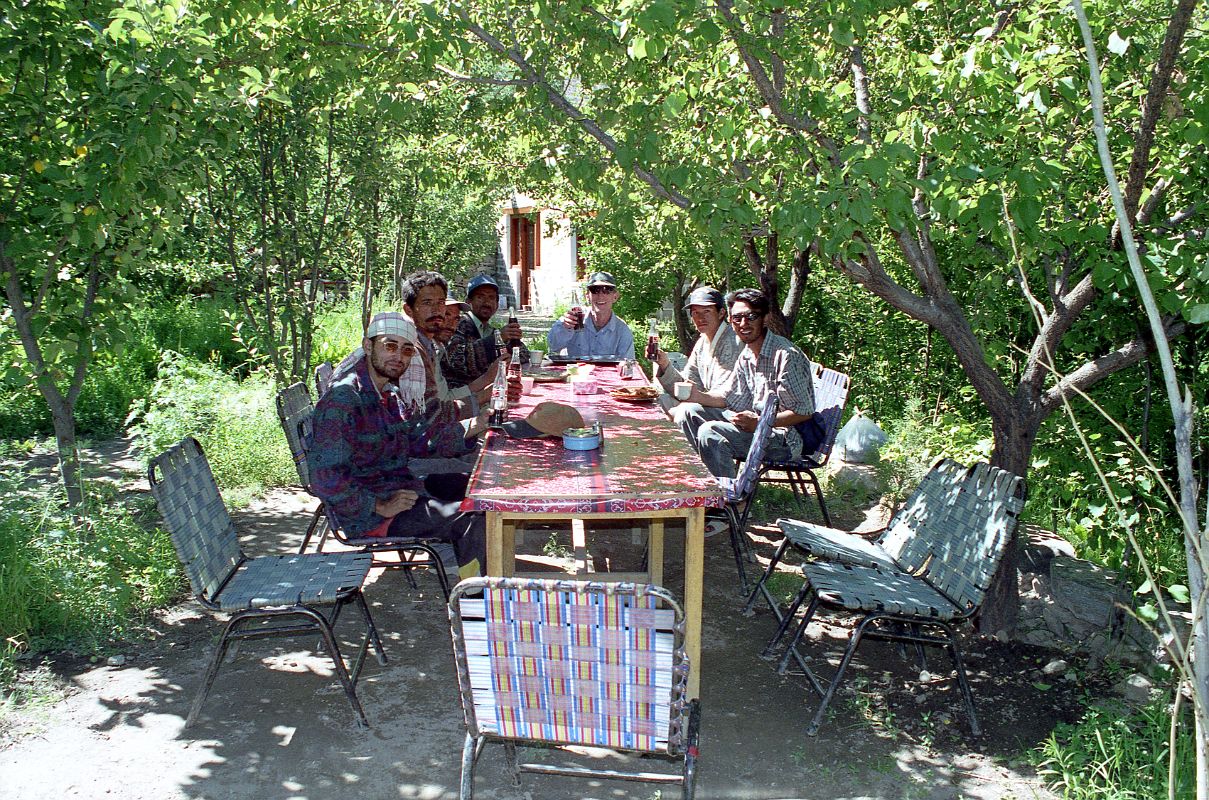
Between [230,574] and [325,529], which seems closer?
[230,574]

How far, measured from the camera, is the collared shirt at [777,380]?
18.3 feet

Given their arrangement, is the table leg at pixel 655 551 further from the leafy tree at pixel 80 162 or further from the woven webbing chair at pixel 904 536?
the leafy tree at pixel 80 162

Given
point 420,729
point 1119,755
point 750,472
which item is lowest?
point 420,729

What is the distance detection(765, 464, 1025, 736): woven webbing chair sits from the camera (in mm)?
3541

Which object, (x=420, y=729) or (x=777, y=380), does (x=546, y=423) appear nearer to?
(x=420, y=729)

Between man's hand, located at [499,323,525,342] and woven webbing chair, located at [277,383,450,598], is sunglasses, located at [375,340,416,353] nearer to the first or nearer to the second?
woven webbing chair, located at [277,383,450,598]

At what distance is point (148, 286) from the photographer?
11.2 m

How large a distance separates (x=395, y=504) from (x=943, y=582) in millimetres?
2268

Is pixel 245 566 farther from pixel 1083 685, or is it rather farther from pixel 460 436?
pixel 1083 685

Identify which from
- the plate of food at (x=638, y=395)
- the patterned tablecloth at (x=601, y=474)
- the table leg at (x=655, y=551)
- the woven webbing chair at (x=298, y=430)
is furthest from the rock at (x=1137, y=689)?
the woven webbing chair at (x=298, y=430)

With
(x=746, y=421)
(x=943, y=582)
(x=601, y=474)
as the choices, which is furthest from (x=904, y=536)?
(x=601, y=474)

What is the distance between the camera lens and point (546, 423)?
163 inches

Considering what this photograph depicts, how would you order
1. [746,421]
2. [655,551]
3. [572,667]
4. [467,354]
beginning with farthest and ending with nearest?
[467,354] < [746,421] < [655,551] < [572,667]

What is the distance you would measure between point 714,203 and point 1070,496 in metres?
2.85
